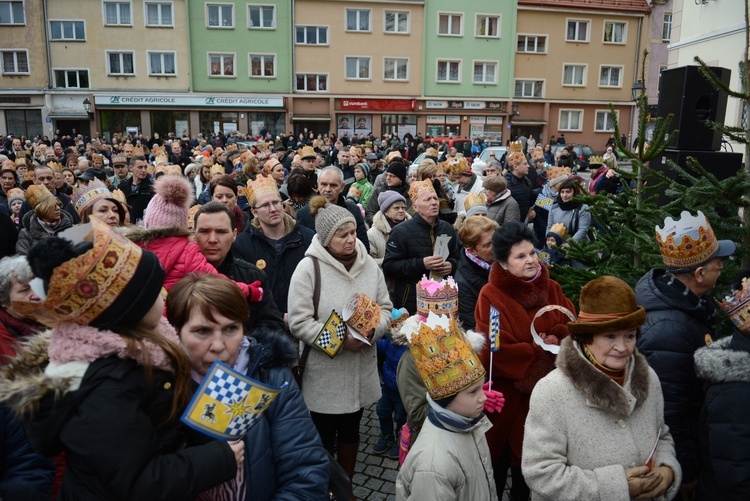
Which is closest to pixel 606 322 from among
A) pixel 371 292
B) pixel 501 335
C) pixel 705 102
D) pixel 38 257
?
pixel 501 335

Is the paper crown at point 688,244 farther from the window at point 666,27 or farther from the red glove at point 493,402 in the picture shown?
the window at point 666,27

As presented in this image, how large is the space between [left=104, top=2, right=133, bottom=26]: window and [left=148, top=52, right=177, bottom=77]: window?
8.59ft

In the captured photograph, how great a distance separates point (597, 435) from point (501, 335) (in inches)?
44.5

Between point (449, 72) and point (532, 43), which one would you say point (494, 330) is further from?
point (532, 43)

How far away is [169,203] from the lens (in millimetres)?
3990

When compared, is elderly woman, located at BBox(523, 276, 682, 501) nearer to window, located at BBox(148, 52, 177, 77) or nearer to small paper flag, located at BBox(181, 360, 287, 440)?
small paper flag, located at BBox(181, 360, 287, 440)

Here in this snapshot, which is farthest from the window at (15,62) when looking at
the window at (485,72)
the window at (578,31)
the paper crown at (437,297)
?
the paper crown at (437,297)

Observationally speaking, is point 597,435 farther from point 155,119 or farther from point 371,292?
point 155,119

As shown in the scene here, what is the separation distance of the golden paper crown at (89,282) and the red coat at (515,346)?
2.44 m

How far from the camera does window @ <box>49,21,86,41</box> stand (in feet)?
116

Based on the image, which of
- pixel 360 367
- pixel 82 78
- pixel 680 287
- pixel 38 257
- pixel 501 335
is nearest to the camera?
→ pixel 38 257

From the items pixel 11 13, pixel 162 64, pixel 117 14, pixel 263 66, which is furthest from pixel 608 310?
pixel 11 13

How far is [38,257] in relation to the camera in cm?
165

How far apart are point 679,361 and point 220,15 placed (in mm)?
39021
